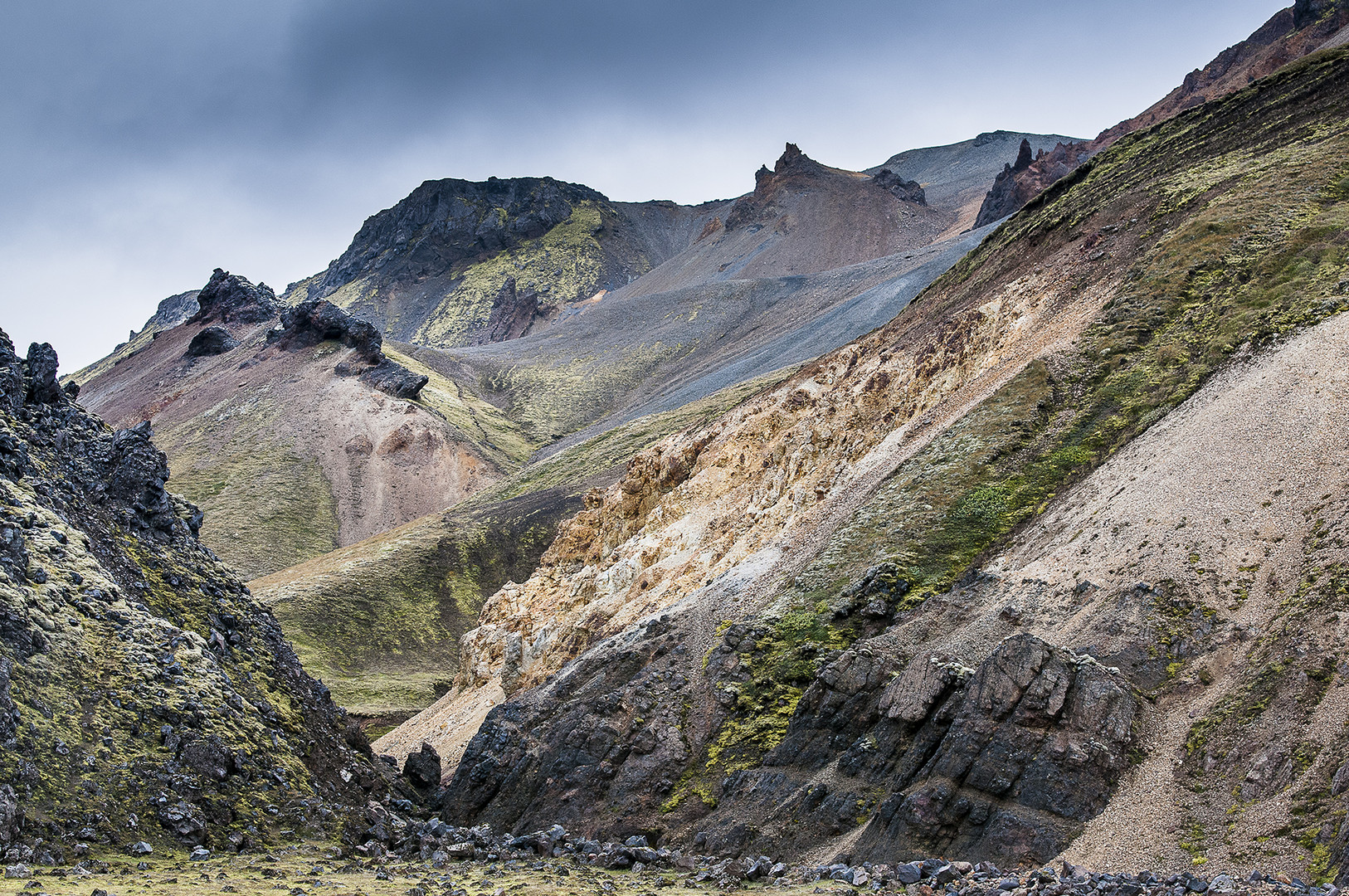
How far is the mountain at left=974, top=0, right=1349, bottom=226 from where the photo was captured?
123375mm

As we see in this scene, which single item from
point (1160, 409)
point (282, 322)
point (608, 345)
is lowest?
point (1160, 409)

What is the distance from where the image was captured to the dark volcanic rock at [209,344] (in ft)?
529

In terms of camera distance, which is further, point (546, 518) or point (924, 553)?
point (546, 518)

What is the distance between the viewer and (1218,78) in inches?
6068

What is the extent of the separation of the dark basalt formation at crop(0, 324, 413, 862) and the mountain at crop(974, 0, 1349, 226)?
94.3m

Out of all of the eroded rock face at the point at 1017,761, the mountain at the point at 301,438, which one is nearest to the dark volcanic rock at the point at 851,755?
the eroded rock face at the point at 1017,761

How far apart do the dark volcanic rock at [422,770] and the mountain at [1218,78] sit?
299 ft

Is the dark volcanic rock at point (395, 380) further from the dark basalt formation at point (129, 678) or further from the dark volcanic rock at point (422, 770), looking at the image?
the dark volcanic rock at point (422, 770)

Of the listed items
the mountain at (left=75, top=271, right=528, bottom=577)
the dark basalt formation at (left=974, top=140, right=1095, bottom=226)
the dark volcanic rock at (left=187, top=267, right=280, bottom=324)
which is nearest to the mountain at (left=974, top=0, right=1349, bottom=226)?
the dark basalt formation at (left=974, top=140, right=1095, bottom=226)

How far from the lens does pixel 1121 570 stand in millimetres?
22016

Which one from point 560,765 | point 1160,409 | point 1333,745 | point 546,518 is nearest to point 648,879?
point 560,765

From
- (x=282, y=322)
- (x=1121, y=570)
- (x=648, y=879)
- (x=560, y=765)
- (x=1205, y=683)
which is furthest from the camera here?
(x=282, y=322)

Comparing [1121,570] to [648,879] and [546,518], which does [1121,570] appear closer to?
[648,879]

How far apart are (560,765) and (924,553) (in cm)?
1241
